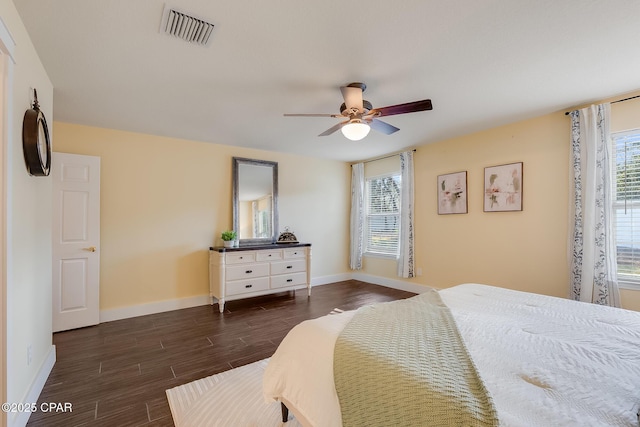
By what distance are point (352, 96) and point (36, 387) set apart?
3218 millimetres

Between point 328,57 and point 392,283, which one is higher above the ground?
point 328,57

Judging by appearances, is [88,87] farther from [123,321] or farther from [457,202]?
[457,202]

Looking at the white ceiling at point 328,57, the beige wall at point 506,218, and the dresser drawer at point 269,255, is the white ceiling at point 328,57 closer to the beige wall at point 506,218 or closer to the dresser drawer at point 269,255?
the beige wall at point 506,218

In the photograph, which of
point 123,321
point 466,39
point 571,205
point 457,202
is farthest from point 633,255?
point 123,321

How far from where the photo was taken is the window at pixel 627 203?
2799mm

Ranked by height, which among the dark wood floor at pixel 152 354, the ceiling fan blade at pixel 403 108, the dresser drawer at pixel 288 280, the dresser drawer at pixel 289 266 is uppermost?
the ceiling fan blade at pixel 403 108

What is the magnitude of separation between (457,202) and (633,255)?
188 centimetres

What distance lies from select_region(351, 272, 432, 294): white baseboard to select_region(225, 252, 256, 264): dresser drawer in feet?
8.16

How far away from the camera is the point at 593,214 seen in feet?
9.58

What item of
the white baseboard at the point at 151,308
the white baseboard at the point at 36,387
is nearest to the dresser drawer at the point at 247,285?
the white baseboard at the point at 151,308

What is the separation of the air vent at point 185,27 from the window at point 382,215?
4030 millimetres

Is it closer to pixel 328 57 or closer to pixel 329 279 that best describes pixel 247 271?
pixel 329 279

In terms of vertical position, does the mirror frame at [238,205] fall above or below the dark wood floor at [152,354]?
above

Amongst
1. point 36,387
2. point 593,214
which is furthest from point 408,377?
point 593,214
